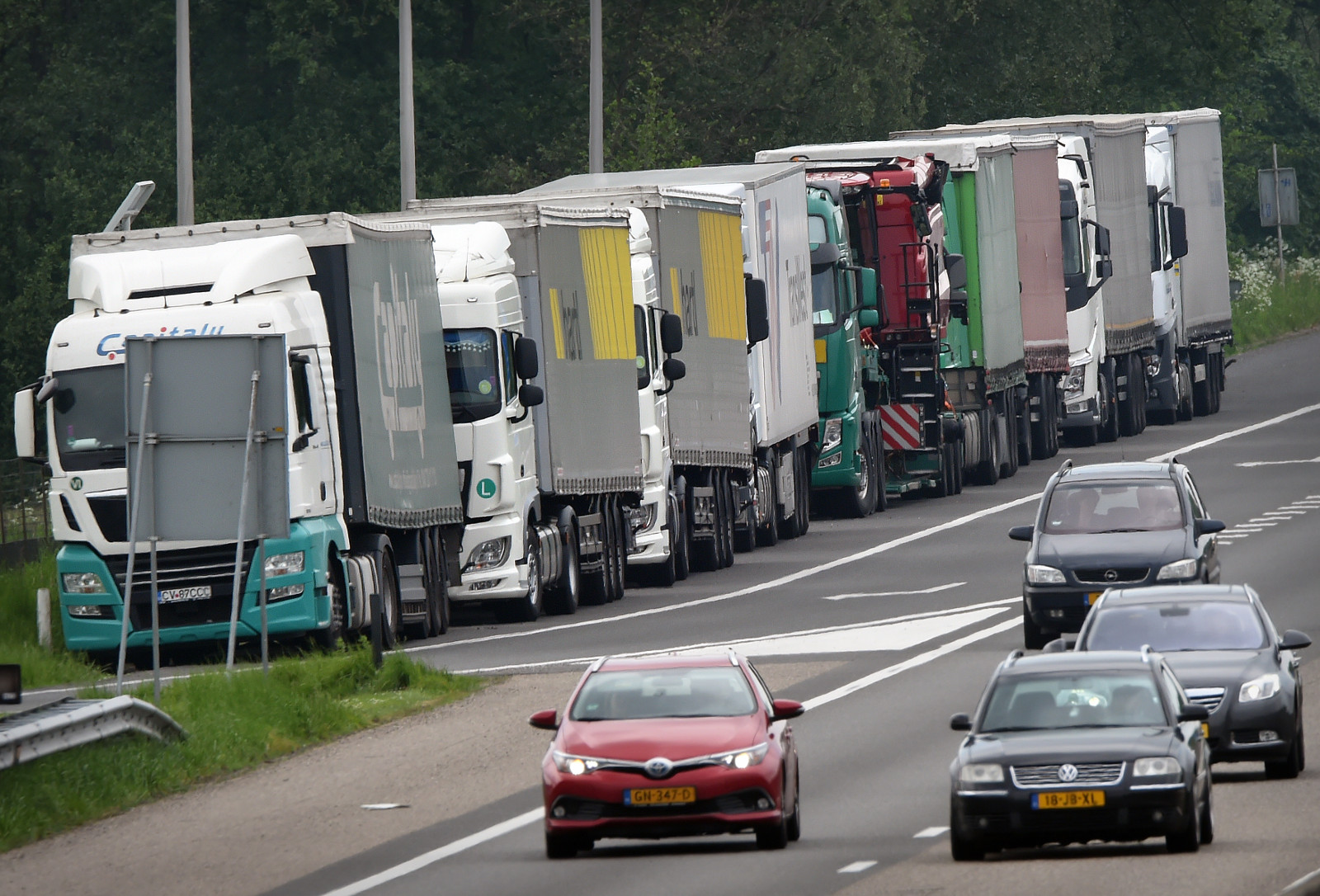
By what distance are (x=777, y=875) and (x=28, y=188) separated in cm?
5384

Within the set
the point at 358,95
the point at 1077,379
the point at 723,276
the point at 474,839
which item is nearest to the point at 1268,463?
the point at 1077,379

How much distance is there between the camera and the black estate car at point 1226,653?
18625 mm

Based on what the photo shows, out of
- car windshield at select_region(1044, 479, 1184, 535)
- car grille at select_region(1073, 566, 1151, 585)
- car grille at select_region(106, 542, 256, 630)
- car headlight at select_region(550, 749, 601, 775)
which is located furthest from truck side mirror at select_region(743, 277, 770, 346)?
car headlight at select_region(550, 749, 601, 775)

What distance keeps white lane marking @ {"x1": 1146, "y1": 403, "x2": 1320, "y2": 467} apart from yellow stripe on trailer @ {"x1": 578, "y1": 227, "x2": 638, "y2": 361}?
14717mm

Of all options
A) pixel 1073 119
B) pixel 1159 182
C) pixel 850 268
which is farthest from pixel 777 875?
pixel 1159 182

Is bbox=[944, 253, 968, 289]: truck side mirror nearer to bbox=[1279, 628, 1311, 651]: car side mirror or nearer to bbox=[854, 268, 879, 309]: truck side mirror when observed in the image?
bbox=[854, 268, 879, 309]: truck side mirror

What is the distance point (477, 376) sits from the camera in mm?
29562

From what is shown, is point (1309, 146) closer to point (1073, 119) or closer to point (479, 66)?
point (479, 66)

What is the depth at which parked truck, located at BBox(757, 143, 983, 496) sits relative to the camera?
41.0m

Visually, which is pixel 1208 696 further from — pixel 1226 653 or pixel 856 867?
pixel 856 867

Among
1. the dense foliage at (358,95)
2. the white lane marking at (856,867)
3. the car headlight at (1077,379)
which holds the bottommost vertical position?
the white lane marking at (856,867)

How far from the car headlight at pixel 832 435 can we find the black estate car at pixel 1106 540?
12.4 m

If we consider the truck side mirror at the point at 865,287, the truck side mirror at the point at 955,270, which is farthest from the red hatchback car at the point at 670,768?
the truck side mirror at the point at 955,270

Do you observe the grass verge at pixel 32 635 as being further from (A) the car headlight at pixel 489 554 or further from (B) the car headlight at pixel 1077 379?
(B) the car headlight at pixel 1077 379
